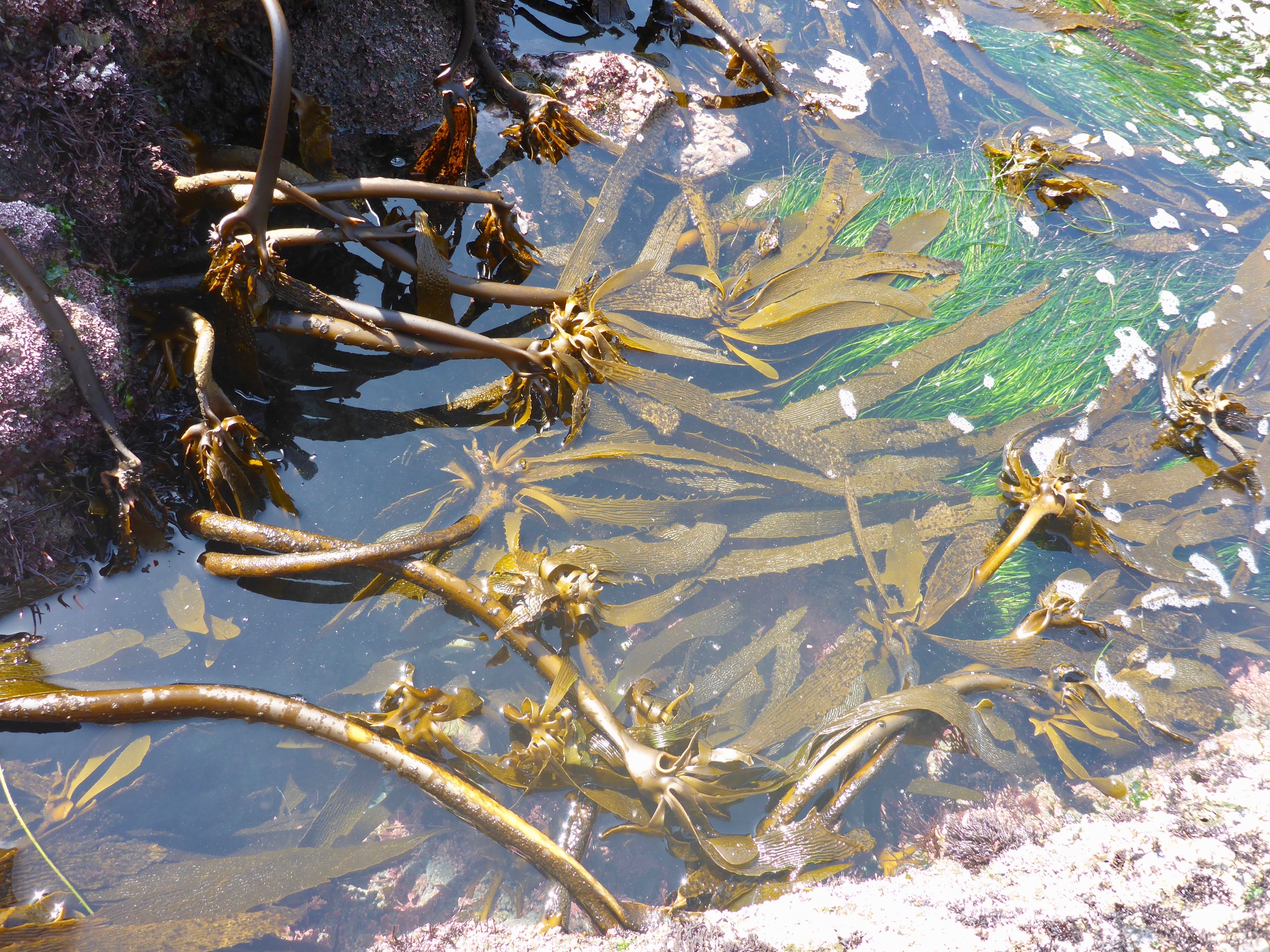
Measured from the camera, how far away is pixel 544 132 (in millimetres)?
2463

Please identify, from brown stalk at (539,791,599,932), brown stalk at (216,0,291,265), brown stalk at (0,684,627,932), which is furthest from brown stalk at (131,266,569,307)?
brown stalk at (539,791,599,932)

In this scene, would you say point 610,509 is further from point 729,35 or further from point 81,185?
point 729,35

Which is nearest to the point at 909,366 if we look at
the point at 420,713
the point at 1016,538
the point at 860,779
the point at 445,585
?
the point at 1016,538

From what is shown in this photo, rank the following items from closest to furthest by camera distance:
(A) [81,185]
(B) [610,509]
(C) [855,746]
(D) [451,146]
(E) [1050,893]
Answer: (E) [1050,893], (A) [81,185], (C) [855,746], (B) [610,509], (D) [451,146]

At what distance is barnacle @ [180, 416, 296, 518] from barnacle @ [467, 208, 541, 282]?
3.17 feet

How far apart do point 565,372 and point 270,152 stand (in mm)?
958

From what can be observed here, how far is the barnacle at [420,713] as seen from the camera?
158cm

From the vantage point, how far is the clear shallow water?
152 centimetres

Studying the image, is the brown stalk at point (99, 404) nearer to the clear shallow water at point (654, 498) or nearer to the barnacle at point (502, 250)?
the clear shallow water at point (654, 498)

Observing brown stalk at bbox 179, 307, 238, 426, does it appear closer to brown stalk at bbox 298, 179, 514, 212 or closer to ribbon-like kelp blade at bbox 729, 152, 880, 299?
brown stalk at bbox 298, 179, 514, 212

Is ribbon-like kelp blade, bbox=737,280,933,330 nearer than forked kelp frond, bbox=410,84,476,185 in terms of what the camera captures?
No

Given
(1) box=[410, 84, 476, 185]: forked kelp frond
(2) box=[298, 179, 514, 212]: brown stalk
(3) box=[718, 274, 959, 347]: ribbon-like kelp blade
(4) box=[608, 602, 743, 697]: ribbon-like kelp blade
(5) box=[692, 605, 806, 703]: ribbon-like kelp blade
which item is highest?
(1) box=[410, 84, 476, 185]: forked kelp frond

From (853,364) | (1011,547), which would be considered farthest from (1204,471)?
(853,364)

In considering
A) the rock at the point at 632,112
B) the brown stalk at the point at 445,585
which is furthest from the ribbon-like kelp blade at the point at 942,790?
the rock at the point at 632,112
